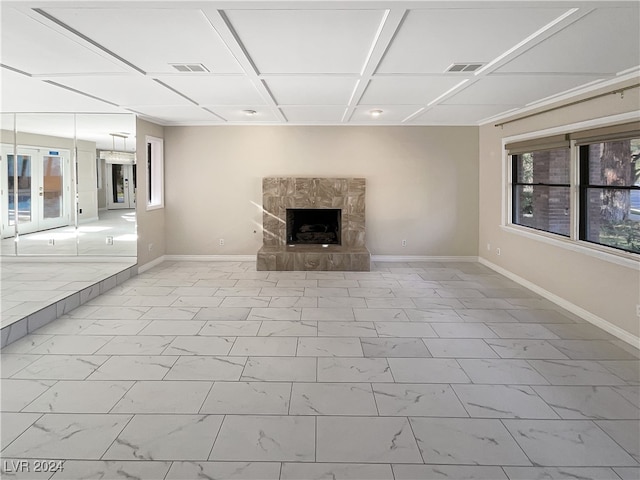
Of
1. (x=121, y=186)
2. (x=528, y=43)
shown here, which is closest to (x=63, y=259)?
(x=121, y=186)

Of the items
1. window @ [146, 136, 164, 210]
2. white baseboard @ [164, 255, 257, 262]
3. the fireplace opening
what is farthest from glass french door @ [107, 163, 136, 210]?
the fireplace opening

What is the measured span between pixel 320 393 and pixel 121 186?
213 inches

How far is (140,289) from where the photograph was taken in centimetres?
602

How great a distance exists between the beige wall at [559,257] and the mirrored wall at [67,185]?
608 centimetres

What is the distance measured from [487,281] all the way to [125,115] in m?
6.27

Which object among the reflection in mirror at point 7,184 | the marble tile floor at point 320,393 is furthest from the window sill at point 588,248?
the reflection in mirror at point 7,184

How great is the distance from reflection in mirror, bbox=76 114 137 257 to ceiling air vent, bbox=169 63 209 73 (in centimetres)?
324

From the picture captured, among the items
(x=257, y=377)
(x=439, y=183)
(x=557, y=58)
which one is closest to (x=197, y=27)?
(x=257, y=377)

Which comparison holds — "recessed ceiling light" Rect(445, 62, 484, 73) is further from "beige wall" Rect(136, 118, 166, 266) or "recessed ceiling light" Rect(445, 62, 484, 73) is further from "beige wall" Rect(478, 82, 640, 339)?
"beige wall" Rect(136, 118, 166, 266)

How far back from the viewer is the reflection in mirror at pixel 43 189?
707 centimetres

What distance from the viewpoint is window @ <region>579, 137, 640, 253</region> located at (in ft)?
13.6

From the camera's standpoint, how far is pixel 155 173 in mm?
7777

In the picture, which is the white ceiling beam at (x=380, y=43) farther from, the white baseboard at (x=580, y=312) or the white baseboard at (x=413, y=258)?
the white baseboard at (x=413, y=258)

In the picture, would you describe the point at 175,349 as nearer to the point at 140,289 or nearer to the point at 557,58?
the point at 140,289
